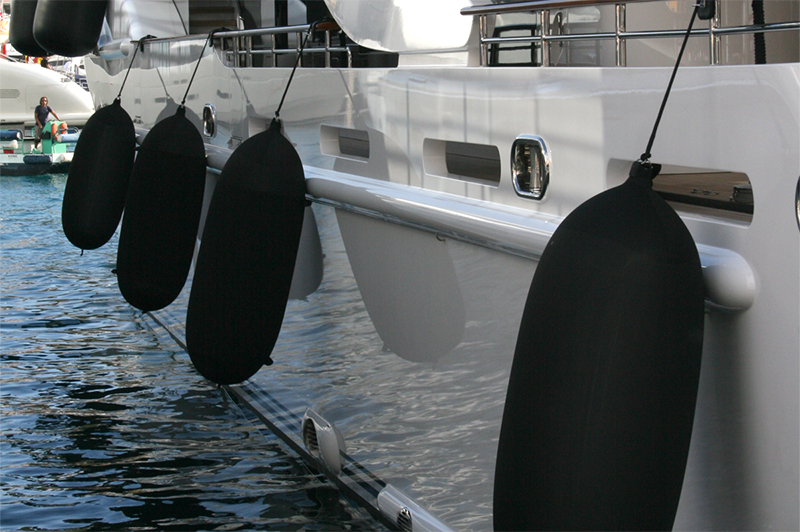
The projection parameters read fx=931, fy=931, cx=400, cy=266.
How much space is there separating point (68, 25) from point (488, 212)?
460 cm

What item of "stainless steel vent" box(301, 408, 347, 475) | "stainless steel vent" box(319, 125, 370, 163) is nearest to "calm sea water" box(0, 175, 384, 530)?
"stainless steel vent" box(301, 408, 347, 475)

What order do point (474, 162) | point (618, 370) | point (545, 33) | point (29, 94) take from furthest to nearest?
point (29, 94) < point (474, 162) < point (545, 33) < point (618, 370)

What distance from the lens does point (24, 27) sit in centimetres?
750

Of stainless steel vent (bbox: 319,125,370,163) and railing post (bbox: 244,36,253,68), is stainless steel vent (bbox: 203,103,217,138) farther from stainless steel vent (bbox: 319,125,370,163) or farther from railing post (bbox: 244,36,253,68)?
stainless steel vent (bbox: 319,125,370,163)

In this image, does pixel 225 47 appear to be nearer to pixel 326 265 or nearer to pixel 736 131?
pixel 326 265

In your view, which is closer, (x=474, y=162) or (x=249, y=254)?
(x=474, y=162)

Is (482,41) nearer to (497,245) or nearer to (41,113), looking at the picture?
(497,245)

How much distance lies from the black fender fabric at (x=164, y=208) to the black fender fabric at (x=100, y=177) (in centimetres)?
82

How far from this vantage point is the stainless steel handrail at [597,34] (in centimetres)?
198

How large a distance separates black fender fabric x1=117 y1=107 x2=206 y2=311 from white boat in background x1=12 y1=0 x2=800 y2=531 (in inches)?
11.8

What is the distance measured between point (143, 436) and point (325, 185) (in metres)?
1.76

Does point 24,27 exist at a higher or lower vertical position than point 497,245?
higher

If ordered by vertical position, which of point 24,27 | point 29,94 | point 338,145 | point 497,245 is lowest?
point 497,245

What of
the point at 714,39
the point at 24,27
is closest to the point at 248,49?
the point at 714,39
